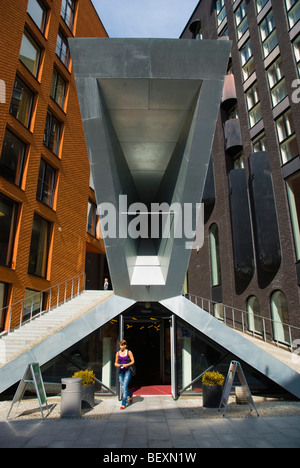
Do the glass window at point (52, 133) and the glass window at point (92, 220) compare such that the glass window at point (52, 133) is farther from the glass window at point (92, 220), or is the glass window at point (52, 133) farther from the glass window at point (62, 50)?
the glass window at point (92, 220)

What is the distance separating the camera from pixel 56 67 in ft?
69.4

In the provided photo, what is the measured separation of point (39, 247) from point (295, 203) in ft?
46.7

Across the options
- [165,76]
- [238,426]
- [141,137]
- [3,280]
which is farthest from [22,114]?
[238,426]

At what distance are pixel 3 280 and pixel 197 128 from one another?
420 inches

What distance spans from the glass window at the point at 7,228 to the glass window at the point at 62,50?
12.1 meters

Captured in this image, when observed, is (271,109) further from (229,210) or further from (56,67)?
(56,67)

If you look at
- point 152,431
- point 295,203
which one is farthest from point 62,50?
point 152,431

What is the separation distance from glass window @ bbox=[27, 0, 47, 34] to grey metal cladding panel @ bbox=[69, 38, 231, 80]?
13.7 m

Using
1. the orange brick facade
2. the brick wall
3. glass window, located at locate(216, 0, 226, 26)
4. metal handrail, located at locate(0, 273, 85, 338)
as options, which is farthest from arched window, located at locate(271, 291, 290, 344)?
glass window, located at locate(216, 0, 226, 26)

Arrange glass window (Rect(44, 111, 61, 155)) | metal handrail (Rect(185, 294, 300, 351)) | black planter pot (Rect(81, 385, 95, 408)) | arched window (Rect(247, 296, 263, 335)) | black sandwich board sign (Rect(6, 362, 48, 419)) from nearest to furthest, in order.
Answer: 1. black sandwich board sign (Rect(6, 362, 48, 419))
2. black planter pot (Rect(81, 385, 95, 408))
3. metal handrail (Rect(185, 294, 300, 351))
4. arched window (Rect(247, 296, 263, 335))
5. glass window (Rect(44, 111, 61, 155))

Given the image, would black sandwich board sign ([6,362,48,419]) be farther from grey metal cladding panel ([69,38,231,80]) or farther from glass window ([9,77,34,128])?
glass window ([9,77,34,128])

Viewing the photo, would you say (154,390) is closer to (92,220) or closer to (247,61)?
(92,220)

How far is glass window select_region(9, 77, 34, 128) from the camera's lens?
16.5 meters

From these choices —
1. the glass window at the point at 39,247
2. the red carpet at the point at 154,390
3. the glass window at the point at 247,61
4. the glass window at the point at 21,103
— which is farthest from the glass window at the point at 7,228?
the glass window at the point at 247,61
